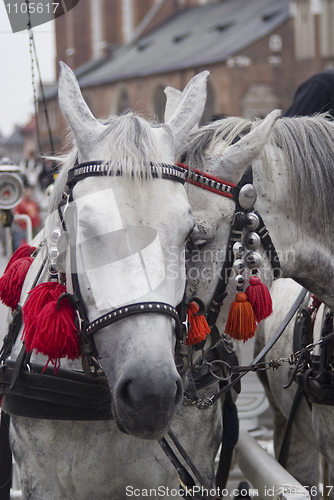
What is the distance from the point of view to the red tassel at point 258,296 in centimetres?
191

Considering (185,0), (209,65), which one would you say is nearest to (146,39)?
(185,0)

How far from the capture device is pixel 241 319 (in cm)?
191

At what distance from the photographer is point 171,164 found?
5.51 ft

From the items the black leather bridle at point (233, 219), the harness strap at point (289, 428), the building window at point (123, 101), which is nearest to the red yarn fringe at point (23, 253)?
the black leather bridle at point (233, 219)

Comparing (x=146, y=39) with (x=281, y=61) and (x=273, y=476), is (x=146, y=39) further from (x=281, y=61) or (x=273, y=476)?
(x=273, y=476)

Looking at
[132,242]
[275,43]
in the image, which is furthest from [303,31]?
[132,242]

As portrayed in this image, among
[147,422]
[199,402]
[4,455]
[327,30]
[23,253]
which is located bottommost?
[4,455]

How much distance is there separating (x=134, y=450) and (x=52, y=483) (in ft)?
0.92

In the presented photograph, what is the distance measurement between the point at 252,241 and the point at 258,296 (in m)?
0.17

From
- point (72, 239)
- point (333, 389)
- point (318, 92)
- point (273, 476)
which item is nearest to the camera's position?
point (72, 239)

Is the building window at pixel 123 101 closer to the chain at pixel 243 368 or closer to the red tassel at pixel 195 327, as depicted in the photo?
the chain at pixel 243 368

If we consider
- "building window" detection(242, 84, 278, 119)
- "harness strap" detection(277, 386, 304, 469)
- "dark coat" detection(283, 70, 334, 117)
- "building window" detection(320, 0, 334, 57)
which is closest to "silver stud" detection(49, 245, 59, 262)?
"harness strap" detection(277, 386, 304, 469)

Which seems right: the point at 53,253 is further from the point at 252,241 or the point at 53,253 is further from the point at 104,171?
the point at 252,241

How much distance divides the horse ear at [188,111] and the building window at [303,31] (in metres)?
28.6
